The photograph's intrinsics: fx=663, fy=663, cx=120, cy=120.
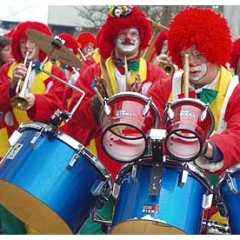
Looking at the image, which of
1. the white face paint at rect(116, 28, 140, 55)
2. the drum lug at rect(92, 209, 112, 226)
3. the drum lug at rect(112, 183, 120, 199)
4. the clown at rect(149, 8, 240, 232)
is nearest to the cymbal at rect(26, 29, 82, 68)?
the white face paint at rect(116, 28, 140, 55)

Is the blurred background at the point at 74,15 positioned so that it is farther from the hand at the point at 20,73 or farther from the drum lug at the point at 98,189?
the drum lug at the point at 98,189

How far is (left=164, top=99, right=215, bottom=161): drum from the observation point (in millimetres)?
2537

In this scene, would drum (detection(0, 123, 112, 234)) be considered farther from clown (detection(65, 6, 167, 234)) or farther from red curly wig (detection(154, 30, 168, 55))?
red curly wig (detection(154, 30, 168, 55))

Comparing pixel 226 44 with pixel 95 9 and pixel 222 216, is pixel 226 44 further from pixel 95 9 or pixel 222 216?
pixel 95 9

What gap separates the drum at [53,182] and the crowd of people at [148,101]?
9 cm

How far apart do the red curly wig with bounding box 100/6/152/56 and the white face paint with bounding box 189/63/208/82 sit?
3.14 ft

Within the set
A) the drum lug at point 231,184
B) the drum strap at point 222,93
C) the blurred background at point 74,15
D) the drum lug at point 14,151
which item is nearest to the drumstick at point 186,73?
the drum strap at point 222,93

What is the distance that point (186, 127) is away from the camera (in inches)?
99.0

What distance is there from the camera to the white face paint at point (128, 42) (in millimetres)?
3914

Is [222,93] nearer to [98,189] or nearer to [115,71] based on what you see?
[98,189]

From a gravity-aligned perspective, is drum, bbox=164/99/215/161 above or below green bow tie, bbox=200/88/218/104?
below

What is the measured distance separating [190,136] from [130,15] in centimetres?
165

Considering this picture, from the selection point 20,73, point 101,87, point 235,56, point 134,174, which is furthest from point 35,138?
point 235,56
